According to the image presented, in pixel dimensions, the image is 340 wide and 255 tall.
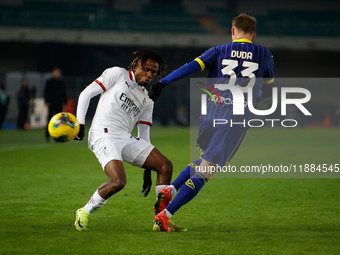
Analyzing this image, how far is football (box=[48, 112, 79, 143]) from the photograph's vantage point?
5.74 meters

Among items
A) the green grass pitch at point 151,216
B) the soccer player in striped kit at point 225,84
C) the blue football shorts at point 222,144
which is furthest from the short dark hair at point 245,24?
the green grass pitch at point 151,216

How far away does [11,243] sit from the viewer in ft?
16.4

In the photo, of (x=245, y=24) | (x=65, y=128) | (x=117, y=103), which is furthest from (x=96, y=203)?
(x=245, y=24)

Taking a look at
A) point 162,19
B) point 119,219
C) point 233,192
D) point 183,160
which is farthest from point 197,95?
point 119,219

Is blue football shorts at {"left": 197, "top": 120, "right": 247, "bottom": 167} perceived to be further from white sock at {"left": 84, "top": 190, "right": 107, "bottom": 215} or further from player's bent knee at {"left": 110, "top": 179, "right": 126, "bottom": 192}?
white sock at {"left": 84, "top": 190, "right": 107, "bottom": 215}

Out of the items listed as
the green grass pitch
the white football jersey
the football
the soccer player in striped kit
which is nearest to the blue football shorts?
the soccer player in striped kit

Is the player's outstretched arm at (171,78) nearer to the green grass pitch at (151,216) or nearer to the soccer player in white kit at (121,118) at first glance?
the soccer player in white kit at (121,118)

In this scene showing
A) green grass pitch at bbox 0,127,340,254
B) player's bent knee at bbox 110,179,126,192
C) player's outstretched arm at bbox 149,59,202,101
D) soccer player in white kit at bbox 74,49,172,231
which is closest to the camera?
green grass pitch at bbox 0,127,340,254

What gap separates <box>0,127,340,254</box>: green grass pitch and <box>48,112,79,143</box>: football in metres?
0.88

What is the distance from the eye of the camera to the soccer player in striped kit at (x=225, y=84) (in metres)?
5.57

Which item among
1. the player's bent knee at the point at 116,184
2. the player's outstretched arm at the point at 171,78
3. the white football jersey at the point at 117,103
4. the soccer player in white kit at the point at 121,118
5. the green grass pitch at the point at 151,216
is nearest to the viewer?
the green grass pitch at the point at 151,216

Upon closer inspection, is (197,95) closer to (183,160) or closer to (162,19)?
(162,19)

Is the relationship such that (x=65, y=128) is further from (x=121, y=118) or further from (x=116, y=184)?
(x=116, y=184)

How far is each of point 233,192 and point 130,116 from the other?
10.8ft
